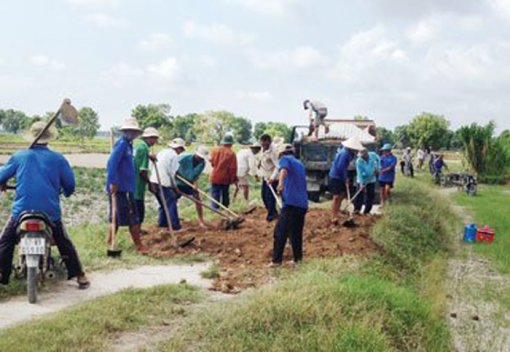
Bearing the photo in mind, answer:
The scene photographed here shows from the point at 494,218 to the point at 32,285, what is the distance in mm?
13489

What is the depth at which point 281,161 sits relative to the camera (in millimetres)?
7867

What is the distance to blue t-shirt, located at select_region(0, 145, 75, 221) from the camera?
6164 millimetres

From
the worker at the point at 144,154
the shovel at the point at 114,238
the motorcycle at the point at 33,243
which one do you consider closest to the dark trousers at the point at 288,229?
the shovel at the point at 114,238

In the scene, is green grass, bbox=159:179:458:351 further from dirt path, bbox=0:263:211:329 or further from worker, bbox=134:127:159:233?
worker, bbox=134:127:159:233

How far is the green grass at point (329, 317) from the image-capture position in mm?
4742

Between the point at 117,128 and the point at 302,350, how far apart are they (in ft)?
15.3

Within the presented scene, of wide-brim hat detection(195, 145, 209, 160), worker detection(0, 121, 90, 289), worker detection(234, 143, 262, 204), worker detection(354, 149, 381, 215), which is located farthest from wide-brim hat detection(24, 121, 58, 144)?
worker detection(354, 149, 381, 215)

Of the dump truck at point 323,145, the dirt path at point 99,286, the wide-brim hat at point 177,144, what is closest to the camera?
the dirt path at point 99,286

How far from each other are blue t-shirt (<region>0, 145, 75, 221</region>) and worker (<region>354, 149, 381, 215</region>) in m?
7.16

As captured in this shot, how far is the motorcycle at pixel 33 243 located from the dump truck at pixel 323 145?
33.3ft

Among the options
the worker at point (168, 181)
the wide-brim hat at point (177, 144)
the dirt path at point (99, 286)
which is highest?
the wide-brim hat at point (177, 144)

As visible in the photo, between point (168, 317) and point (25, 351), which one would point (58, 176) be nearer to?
point (168, 317)

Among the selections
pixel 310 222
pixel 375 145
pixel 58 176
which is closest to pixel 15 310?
pixel 58 176

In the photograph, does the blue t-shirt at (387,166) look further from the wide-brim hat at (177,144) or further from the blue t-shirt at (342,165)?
the wide-brim hat at (177,144)
